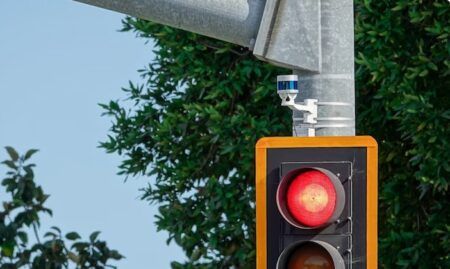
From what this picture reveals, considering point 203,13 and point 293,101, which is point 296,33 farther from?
point 203,13

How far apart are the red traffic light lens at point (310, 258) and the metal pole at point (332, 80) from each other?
922 millimetres

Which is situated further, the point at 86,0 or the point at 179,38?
the point at 179,38

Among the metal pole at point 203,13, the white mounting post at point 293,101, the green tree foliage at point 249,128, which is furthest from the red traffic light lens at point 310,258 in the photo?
the green tree foliage at point 249,128

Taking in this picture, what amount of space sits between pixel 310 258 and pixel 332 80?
4.04 feet

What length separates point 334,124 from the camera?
260 inches

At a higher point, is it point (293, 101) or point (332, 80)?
point (332, 80)

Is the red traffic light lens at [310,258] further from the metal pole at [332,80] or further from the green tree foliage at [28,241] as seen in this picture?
the green tree foliage at [28,241]

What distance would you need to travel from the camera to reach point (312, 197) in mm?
5828

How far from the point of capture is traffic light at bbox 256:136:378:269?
5840mm

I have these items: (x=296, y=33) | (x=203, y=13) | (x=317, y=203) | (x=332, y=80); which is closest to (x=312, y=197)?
(x=317, y=203)

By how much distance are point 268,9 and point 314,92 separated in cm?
57

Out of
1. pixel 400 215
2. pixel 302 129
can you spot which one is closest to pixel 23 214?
pixel 400 215

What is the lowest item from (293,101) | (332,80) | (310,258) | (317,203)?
(310,258)

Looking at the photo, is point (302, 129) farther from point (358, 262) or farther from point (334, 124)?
point (358, 262)
